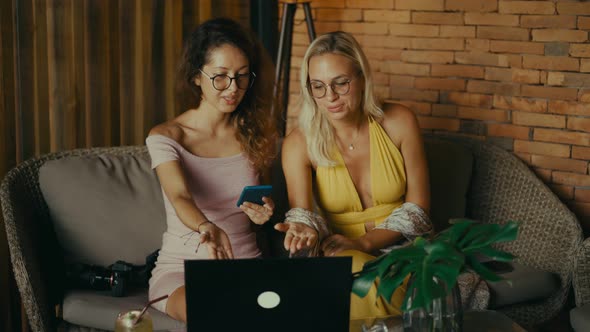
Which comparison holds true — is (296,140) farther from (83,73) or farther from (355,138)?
(83,73)

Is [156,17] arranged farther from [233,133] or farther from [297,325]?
[297,325]

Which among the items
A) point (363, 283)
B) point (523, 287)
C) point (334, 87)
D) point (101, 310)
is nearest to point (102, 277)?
point (101, 310)

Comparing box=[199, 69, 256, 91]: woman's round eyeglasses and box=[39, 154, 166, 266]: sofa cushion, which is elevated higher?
box=[199, 69, 256, 91]: woman's round eyeglasses

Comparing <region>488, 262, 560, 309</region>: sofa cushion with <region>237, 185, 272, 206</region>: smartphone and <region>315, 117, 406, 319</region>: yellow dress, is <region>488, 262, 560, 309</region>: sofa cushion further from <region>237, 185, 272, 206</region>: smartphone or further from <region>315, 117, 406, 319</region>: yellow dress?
<region>237, 185, 272, 206</region>: smartphone

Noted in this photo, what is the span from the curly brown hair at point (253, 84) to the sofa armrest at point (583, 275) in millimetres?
1050

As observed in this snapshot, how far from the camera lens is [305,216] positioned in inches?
98.7

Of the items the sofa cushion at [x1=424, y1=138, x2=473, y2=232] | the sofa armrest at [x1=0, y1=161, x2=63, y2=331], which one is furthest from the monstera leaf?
the sofa cushion at [x1=424, y1=138, x2=473, y2=232]

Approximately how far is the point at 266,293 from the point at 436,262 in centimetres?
36

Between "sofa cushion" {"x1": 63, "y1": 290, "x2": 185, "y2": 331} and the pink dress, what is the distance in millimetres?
80

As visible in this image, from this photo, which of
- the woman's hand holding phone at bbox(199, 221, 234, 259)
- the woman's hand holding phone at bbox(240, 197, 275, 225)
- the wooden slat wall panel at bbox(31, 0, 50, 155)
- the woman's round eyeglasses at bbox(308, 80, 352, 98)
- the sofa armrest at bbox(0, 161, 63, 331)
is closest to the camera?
the woman's hand holding phone at bbox(199, 221, 234, 259)

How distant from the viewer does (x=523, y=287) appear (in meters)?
2.57

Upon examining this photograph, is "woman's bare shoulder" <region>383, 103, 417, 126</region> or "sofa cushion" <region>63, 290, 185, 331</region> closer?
"sofa cushion" <region>63, 290, 185, 331</region>

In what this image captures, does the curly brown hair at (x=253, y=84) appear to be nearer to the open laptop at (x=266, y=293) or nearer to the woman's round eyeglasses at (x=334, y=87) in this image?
the woman's round eyeglasses at (x=334, y=87)

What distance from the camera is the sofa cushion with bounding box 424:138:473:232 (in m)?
2.94
